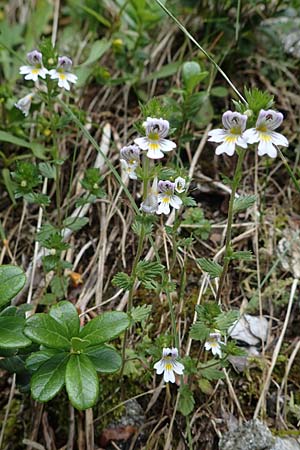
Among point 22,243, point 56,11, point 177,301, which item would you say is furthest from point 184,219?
point 56,11

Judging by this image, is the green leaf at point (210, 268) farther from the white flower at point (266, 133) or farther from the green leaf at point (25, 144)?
the green leaf at point (25, 144)

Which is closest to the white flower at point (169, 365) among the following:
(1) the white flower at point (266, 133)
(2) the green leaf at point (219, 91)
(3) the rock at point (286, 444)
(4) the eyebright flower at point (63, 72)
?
(3) the rock at point (286, 444)

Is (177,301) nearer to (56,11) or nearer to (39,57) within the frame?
(39,57)

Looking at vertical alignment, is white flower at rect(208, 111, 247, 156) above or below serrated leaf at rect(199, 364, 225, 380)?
above

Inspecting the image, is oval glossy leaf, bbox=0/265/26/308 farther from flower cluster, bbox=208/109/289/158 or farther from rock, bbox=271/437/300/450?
rock, bbox=271/437/300/450

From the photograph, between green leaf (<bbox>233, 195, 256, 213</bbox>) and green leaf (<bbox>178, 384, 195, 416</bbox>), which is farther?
green leaf (<bbox>178, 384, 195, 416</bbox>)

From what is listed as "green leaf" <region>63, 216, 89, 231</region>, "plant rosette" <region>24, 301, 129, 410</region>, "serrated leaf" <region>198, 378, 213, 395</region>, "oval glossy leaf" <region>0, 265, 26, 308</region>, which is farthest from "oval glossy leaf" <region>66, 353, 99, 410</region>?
"green leaf" <region>63, 216, 89, 231</region>

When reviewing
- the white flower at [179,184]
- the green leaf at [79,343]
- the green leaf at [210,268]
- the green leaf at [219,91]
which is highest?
the green leaf at [219,91]
